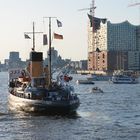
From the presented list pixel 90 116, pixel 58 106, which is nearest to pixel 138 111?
pixel 90 116

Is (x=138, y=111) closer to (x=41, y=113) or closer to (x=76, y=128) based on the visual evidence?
(x=41, y=113)

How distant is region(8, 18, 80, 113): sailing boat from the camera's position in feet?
201

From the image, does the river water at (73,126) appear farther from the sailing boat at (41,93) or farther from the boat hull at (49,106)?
the sailing boat at (41,93)

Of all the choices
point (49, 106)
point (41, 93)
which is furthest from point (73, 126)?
point (41, 93)

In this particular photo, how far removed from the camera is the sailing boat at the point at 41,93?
61406 mm

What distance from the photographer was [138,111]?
2795 inches

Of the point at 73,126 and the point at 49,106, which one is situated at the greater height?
the point at 49,106

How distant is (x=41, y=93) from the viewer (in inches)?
2489

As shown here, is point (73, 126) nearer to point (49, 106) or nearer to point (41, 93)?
point (49, 106)

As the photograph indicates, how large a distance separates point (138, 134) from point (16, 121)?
15.3m

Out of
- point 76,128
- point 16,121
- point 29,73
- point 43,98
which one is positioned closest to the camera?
point 76,128

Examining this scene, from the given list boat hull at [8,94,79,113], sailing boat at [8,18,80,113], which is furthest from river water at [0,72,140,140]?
sailing boat at [8,18,80,113]

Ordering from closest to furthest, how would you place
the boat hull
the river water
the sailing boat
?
1. the river water
2. the boat hull
3. the sailing boat

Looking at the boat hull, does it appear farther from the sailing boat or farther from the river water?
the river water
